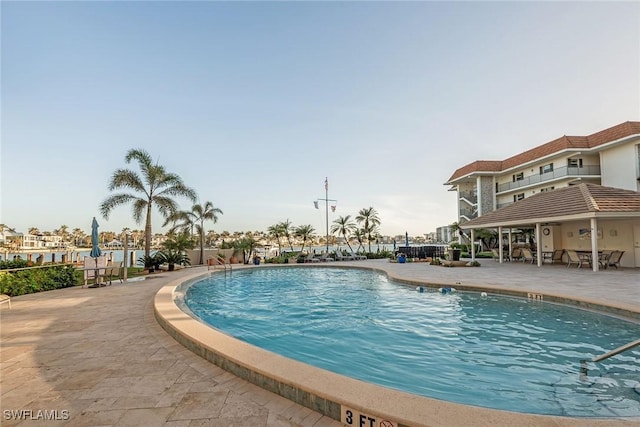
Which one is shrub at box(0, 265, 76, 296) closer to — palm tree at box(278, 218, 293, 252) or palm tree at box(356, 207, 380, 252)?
palm tree at box(278, 218, 293, 252)

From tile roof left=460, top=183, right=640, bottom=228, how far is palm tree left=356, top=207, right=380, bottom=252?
570 inches

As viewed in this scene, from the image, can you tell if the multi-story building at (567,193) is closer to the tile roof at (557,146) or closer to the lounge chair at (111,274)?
the tile roof at (557,146)

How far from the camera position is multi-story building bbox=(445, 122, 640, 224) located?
70.3ft

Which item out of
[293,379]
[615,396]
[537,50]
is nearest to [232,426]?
[293,379]

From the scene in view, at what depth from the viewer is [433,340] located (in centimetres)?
584

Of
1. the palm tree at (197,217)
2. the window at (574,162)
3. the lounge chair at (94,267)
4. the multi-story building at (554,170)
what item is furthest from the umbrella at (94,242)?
the window at (574,162)

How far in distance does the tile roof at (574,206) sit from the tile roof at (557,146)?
9995mm

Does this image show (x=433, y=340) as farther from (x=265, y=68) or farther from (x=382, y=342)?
(x=265, y=68)

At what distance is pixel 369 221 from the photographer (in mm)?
32000

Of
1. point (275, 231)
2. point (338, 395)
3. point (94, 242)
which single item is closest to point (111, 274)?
point (94, 242)

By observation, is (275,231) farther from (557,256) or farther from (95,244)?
(557,256)

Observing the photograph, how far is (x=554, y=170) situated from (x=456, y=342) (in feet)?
86.5

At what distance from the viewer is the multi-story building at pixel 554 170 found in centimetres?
2144

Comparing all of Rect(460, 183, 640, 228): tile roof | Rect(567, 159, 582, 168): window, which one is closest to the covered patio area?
Rect(460, 183, 640, 228): tile roof
